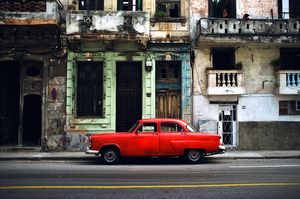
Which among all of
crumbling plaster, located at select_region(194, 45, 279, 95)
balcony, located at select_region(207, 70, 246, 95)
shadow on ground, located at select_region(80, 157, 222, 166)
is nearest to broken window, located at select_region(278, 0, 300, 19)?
crumbling plaster, located at select_region(194, 45, 279, 95)

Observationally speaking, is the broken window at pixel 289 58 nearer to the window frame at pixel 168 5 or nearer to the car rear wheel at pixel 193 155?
the window frame at pixel 168 5

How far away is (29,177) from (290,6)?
1616cm

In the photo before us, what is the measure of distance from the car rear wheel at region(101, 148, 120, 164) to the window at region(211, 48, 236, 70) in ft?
27.3

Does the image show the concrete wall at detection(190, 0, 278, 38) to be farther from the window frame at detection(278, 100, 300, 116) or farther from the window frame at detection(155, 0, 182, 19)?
the window frame at detection(278, 100, 300, 116)

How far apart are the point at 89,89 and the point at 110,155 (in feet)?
19.1

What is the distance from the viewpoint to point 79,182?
846 centimetres

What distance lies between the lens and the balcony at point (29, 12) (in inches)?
648

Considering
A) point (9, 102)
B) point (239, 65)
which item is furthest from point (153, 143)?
point (9, 102)

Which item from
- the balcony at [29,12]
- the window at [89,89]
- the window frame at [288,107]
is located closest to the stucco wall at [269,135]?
the window frame at [288,107]

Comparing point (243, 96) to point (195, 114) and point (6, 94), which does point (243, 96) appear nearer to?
point (195, 114)

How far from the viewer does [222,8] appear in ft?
63.0

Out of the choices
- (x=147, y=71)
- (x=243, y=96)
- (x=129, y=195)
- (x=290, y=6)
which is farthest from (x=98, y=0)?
(x=129, y=195)

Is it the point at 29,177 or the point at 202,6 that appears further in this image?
the point at 202,6

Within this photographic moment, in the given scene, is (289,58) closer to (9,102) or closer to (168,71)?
(168,71)
